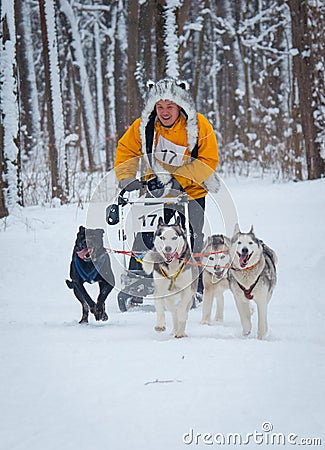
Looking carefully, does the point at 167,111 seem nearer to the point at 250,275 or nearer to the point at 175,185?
the point at 175,185

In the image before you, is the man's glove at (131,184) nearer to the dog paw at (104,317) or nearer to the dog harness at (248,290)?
the dog paw at (104,317)

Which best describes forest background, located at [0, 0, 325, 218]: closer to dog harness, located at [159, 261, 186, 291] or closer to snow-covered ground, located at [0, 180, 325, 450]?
snow-covered ground, located at [0, 180, 325, 450]

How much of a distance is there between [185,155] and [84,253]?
129cm

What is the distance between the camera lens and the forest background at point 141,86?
7.75 m

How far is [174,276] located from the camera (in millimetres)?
3965

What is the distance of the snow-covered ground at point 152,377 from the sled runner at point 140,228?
0.25m

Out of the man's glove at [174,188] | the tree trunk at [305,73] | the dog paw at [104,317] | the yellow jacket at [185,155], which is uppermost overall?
the tree trunk at [305,73]

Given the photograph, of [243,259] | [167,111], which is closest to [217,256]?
[243,259]

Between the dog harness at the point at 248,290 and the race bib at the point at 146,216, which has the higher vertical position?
the race bib at the point at 146,216

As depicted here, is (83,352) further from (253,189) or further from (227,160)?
(227,160)

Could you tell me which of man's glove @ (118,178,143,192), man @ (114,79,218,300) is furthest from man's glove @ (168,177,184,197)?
man's glove @ (118,178,143,192)

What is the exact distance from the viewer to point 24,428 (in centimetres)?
245

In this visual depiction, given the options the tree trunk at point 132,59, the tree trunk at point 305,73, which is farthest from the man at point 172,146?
the tree trunk at point 132,59

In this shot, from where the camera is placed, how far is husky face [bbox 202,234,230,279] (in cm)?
434
